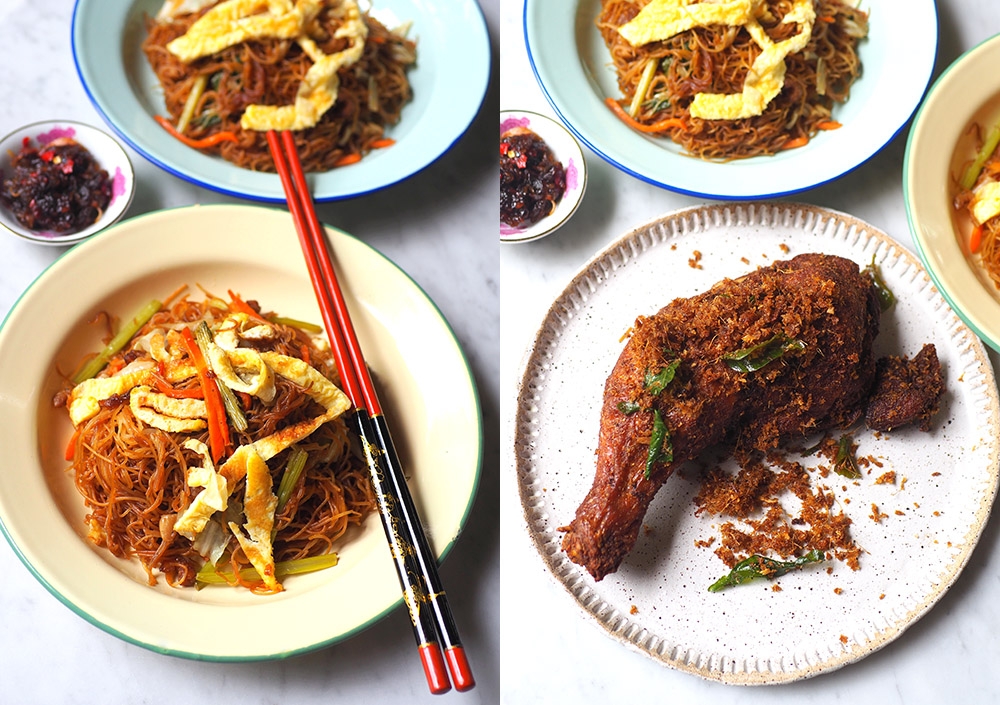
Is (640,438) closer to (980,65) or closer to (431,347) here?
(431,347)

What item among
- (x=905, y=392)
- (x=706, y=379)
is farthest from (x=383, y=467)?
(x=905, y=392)

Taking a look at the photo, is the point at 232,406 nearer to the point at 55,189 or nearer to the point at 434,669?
the point at 434,669

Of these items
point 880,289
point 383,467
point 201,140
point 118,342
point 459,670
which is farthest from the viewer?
point 201,140

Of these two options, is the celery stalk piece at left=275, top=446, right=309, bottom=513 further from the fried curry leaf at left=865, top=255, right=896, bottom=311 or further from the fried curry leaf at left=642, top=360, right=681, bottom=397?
the fried curry leaf at left=865, top=255, right=896, bottom=311

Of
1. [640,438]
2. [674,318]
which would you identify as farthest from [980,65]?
[640,438]

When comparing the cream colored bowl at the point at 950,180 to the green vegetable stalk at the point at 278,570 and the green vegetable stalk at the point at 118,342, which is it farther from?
the green vegetable stalk at the point at 118,342

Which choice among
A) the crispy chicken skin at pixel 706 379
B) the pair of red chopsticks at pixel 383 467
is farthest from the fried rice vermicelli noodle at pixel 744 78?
the pair of red chopsticks at pixel 383 467
